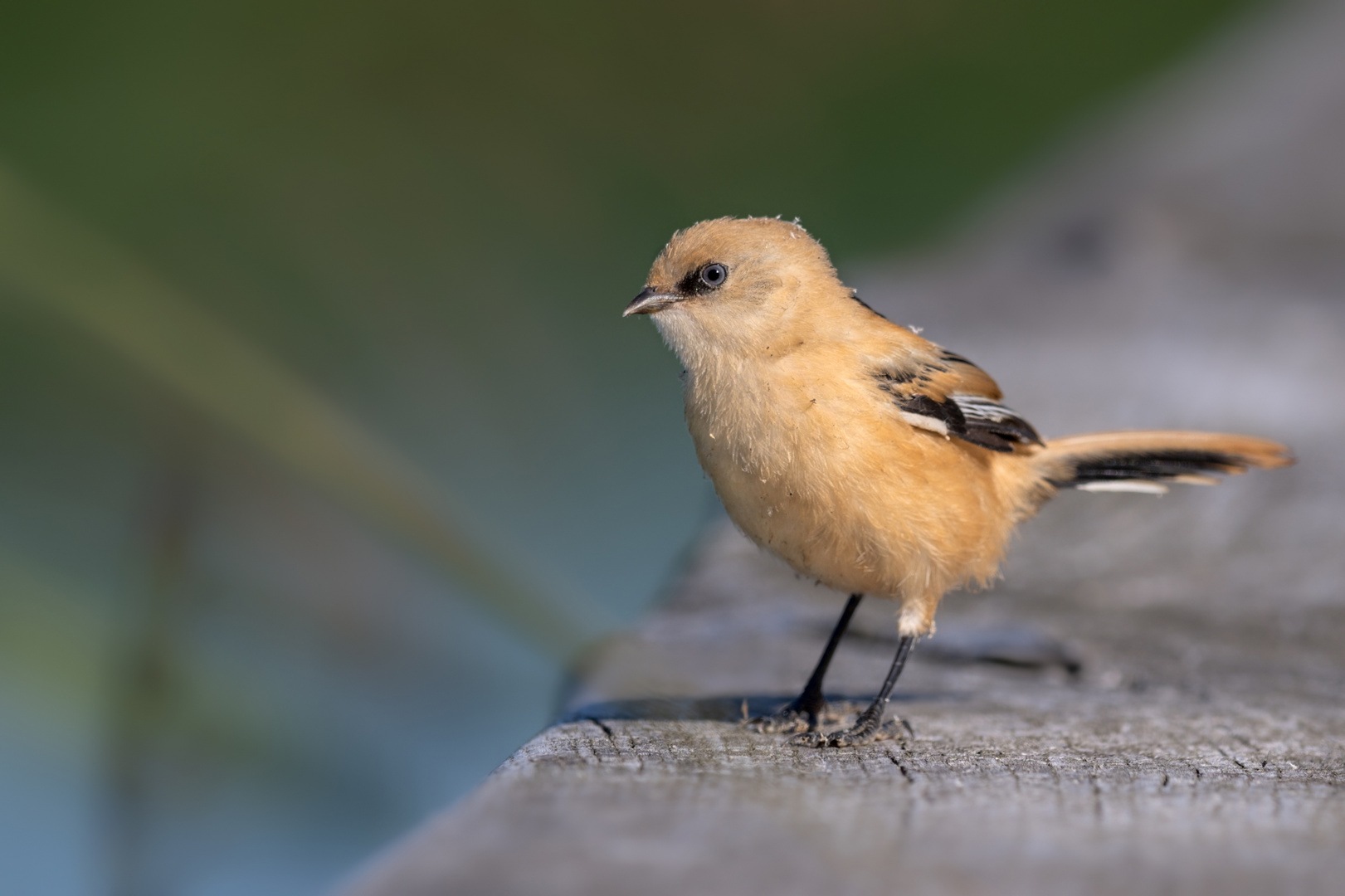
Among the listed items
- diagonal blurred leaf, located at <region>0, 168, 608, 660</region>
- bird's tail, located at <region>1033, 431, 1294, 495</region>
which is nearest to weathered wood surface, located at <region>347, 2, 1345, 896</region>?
bird's tail, located at <region>1033, 431, 1294, 495</region>

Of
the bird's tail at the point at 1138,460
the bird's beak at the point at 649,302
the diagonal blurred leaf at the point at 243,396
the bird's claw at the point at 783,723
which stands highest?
the diagonal blurred leaf at the point at 243,396

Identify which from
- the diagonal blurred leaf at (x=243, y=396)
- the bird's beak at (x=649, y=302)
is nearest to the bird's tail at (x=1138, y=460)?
the bird's beak at (x=649, y=302)

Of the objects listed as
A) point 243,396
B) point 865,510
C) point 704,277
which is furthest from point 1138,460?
point 243,396

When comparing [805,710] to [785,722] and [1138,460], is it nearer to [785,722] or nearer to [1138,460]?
[785,722]

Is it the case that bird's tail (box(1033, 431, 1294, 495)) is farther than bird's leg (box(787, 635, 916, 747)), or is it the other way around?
bird's tail (box(1033, 431, 1294, 495))

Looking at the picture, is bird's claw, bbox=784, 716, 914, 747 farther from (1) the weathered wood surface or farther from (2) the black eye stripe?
(2) the black eye stripe

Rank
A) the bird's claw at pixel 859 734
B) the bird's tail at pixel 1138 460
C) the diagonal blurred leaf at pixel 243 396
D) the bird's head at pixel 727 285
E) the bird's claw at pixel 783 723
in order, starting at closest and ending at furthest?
the bird's claw at pixel 859 734, the bird's claw at pixel 783 723, the bird's head at pixel 727 285, the bird's tail at pixel 1138 460, the diagonal blurred leaf at pixel 243 396

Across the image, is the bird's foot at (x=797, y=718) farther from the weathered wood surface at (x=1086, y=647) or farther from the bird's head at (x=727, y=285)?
the bird's head at (x=727, y=285)

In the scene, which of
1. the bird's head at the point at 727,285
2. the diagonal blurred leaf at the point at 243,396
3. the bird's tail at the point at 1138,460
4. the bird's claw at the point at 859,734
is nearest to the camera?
the bird's claw at the point at 859,734
